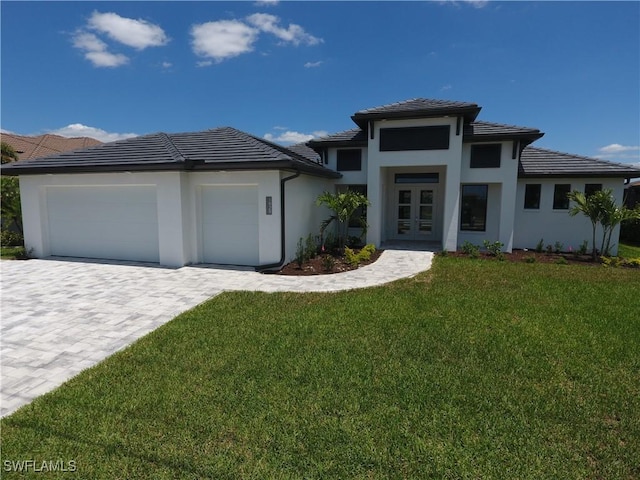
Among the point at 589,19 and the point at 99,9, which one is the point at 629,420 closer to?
the point at 589,19

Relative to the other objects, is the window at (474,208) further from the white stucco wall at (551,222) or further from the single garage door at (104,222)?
the single garage door at (104,222)

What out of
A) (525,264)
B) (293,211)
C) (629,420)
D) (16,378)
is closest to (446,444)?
(629,420)

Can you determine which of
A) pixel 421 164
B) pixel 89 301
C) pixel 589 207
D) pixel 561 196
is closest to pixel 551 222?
pixel 561 196

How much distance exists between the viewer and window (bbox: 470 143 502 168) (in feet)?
43.0

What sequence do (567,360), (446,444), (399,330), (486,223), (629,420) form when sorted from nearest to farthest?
1. (446,444)
2. (629,420)
3. (567,360)
4. (399,330)
5. (486,223)

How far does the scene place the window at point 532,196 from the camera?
14047 mm

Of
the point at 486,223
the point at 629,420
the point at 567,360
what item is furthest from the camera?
the point at 486,223

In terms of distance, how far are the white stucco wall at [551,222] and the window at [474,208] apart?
4.60 feet

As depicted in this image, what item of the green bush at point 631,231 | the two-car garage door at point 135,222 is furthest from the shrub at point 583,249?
the two-car garage door at point 135,222

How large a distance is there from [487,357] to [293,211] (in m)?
7.50

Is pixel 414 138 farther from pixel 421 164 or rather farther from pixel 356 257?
pixel 356 257

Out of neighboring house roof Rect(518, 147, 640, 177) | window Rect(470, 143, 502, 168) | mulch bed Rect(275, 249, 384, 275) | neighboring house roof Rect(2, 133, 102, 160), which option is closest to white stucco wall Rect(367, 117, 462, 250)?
window Rect(470, 143, 502, 168)

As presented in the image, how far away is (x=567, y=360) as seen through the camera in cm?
460

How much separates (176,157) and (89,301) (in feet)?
16.1
